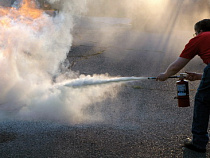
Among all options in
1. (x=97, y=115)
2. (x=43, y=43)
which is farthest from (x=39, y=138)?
(x=43, y=43)

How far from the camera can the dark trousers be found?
3.14m

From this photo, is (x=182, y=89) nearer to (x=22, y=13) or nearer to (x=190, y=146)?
(x=190, y=146)

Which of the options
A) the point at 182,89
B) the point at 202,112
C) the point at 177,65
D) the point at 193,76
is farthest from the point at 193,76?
the point at 202,112

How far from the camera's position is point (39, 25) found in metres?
6.67

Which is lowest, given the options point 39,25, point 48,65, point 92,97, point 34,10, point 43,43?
point 92,97

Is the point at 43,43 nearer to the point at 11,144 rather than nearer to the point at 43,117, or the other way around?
the point at 43,117

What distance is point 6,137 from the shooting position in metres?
3.63

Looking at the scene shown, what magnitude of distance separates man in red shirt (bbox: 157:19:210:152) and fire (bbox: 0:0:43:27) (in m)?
4.33

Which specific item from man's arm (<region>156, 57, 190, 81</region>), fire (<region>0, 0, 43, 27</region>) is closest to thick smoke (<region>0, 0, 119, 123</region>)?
fire (<region>0, 0, 43, 27</region>)

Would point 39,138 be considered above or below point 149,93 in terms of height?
below

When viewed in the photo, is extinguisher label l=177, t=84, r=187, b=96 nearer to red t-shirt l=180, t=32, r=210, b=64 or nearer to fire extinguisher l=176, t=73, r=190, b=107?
fire extinguisher l=176, t=73, r=190, b=107

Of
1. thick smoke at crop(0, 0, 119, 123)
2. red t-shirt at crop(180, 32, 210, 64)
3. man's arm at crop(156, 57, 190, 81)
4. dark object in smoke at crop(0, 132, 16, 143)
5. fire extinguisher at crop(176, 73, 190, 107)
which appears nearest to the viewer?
red t-shirt at crop(180, 32, 210, 64)

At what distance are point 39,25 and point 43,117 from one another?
3243mm

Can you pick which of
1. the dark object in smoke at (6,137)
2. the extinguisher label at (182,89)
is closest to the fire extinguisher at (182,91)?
the extinguisher label at (182,89)
